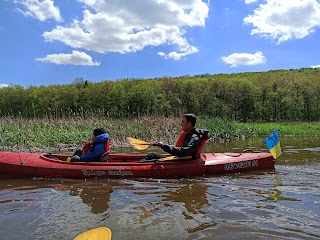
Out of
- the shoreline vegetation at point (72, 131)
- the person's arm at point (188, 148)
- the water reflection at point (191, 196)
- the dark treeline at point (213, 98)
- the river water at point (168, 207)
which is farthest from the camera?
the dark treeline at point (213, 98)

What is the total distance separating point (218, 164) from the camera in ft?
23.3

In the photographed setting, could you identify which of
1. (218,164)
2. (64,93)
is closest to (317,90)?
(64,93)

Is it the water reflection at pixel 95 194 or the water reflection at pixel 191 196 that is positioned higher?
the water reflection at pixel 95 194

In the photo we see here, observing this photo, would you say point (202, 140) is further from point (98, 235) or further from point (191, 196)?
point (98, 235)

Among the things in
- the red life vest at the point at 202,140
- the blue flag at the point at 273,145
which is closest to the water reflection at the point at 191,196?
the red life vest at the point at 202,140

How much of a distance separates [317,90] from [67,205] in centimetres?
4347

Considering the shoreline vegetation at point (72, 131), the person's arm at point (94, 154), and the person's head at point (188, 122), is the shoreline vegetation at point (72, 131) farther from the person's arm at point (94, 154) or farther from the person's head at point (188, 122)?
the person's head at point (188, 122)

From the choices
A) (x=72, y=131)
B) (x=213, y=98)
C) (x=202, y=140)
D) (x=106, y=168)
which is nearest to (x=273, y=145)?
(x=202, y=140)

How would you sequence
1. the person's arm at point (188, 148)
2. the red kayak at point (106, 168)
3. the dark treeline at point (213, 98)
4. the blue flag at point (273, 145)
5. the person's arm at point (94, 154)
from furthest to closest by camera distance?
1. the dark treeline at point (213, 98)
2. the blue flag at point (273, 145)
3. the person's arm at point (94, 154)
4. the person's arm at point (188, 148)
5. the red kayak at point (106, 168)

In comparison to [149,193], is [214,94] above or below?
above

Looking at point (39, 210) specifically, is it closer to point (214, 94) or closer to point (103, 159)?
point (103, 159)

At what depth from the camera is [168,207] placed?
469 cm

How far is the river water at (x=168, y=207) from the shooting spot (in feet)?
12.2

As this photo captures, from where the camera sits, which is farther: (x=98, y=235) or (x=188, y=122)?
(x=188, y=122)
